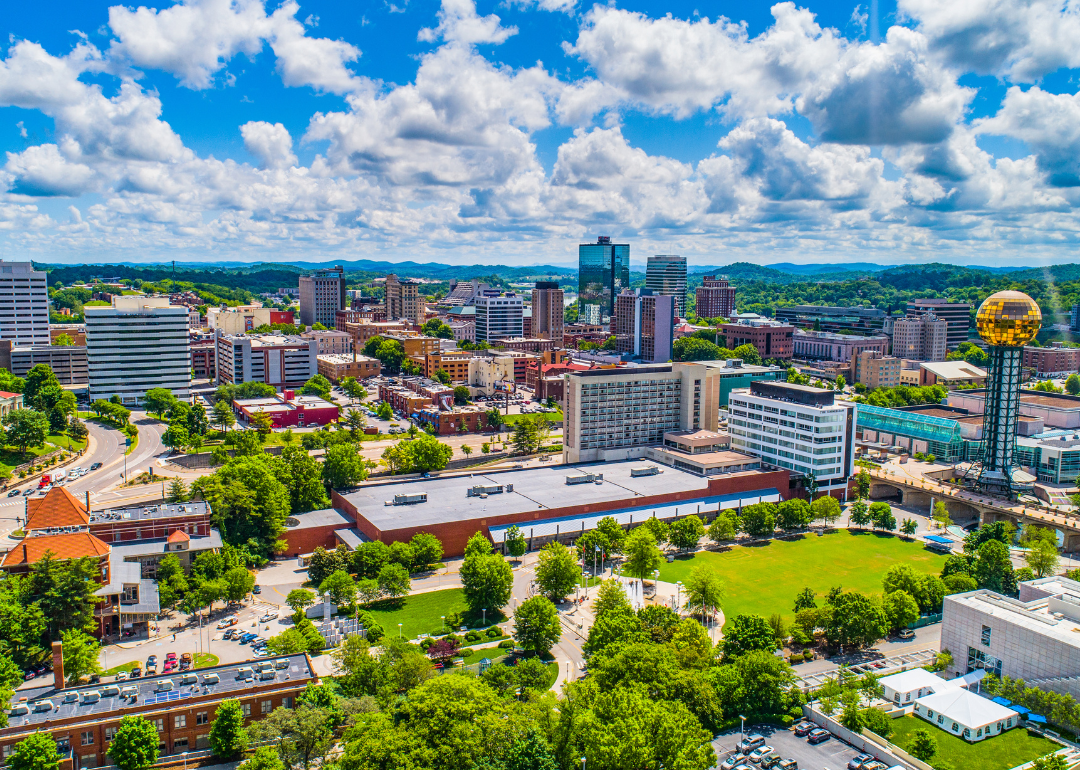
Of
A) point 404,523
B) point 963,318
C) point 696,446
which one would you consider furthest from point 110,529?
point 963,318

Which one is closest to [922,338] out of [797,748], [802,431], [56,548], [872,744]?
[802,431]

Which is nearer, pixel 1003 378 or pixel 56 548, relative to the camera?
pixel 56 548

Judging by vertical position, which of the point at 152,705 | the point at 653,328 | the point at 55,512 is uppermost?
the point at 653,328

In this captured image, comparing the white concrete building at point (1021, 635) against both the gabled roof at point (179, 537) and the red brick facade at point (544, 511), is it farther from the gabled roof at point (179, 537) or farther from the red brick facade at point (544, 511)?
the gabled roof at point (179, 537)

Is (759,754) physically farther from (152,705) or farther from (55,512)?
(55,512)

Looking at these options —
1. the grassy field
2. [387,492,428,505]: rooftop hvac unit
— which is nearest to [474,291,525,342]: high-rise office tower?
[387,492,428,505]: rooftop hvac unit

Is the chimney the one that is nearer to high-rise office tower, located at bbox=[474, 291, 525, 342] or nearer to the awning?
the awning
